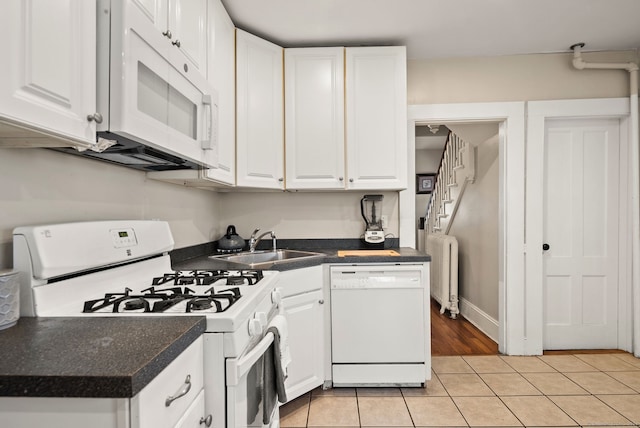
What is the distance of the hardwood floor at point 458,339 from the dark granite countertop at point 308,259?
997 millimetres

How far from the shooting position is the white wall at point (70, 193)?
1075mm

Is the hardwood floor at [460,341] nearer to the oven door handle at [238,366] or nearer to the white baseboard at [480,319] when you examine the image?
the white baseboard at [480,319]

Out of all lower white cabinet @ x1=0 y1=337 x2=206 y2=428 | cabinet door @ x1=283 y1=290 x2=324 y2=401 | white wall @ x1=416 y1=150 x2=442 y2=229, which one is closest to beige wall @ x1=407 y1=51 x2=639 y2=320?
cabinet door @ x1=283 y1=290 x2=324 y2=401

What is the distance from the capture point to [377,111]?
8.25 feet

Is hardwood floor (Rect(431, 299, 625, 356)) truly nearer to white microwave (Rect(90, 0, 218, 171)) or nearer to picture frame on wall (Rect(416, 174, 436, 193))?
white microwave (Rect(90, 0, 218, 171))

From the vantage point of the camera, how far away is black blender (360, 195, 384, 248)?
107 inches

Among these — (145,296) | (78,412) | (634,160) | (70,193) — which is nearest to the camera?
(78,412)

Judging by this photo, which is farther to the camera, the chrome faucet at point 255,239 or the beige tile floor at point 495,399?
the chrome faucet at point 255,239

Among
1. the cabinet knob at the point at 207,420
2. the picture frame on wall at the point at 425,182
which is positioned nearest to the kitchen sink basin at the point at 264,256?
the cabinet knob at the point at 207,420

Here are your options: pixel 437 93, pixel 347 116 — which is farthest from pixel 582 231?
pixel 347 116

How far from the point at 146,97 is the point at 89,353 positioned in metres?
0.78

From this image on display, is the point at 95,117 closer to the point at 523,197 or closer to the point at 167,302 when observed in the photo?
the point at 167,302

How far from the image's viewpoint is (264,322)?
4.23 feet

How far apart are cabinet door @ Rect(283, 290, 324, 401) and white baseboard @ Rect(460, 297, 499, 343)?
1783 mm
